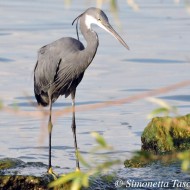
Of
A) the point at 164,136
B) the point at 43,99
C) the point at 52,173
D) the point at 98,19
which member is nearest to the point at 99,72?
the point at 43,99

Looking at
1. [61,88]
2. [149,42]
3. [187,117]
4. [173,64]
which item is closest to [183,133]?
[187,117]

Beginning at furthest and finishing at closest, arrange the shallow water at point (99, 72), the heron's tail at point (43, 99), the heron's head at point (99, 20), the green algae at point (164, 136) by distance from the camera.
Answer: the shallow water at point (99, 72), the heron's tail at point (43, 99), the green algae at point (164, 136), the heron's head at point (99, 20)

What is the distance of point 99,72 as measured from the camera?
13.0 metres

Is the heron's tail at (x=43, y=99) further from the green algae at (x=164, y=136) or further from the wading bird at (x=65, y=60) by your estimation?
the green algae at (x=164, y=136)

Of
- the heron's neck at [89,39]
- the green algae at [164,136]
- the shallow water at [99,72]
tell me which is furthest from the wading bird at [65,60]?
the green algae at [164,136]

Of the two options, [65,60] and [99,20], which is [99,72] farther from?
[99,20]

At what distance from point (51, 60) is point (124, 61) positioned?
618cm

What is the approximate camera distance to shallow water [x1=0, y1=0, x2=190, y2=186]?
9188mm

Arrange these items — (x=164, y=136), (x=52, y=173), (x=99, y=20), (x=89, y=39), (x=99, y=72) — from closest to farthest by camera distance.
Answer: (x=52, y=173) → (x=99, y=20) → (x=89, y=39) → (x=164, y=136) → (x=99, y=72)

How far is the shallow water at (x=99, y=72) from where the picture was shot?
919 cm

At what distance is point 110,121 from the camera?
10.2 metres

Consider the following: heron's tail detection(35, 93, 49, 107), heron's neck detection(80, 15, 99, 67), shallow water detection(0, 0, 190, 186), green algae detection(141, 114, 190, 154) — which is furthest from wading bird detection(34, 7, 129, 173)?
green algae detection(141, 114, 190, 154)

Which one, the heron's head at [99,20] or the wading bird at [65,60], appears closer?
the heron's head at [99,20]

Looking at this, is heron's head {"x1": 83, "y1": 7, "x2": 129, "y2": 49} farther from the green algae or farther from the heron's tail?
the green algae
